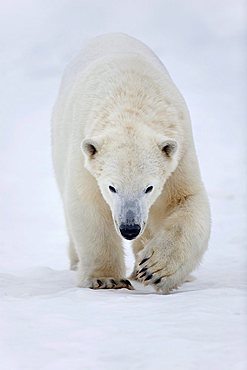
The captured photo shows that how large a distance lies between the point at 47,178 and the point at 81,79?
5049mm

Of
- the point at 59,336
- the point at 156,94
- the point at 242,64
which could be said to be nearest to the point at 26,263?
the point at 156,94

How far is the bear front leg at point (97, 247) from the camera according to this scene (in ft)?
15.5

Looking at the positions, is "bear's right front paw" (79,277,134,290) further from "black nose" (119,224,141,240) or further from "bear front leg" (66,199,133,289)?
"black nose" (119,224,141,240)

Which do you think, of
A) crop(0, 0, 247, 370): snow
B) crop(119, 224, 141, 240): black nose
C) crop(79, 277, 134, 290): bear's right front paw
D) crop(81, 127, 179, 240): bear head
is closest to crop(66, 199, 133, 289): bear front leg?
crop(79, 277, 134, 290): bear's right front paw

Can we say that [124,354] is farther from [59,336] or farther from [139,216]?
[139,216]

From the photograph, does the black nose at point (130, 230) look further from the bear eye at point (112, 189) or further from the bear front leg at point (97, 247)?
the bear front leg at point (97, 247)

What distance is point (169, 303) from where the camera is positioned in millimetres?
3678

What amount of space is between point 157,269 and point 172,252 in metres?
0.12

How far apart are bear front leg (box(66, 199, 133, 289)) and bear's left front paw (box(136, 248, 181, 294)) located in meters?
0.40

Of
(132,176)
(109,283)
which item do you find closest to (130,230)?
(132,176)

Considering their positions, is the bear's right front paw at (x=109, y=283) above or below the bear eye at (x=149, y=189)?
below

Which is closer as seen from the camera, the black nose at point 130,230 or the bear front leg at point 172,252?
the black nose at point 130,230

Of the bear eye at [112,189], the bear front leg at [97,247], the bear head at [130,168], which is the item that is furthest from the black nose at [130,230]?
the bear front leg at [97,247]

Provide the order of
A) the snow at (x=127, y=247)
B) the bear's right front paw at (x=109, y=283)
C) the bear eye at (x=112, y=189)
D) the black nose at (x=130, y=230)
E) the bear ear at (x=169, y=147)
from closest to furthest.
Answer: the snow at (x=127, y=247) → the black nose at (x=130, y=230) → the bear eye at (x=112, y=189) → the bear ear at (x=169, y=147) → the bear's right front paw at (x=109, y=283)
